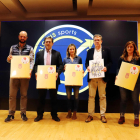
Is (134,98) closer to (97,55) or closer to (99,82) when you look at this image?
(99,82)

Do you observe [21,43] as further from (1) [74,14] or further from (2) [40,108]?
(1) [74,14]

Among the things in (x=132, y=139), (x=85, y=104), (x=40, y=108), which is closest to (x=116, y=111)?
(x=85, y=104)

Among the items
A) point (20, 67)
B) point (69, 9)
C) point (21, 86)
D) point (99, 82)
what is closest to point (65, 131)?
point (99, 82)

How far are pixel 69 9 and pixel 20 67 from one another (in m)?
2.70

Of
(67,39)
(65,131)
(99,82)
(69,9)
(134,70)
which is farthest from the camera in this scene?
(69,9)

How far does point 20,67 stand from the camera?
7.38 feet

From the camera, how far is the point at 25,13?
427 centimetres

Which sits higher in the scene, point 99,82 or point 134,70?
point 134,70

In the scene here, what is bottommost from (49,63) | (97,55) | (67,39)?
(49,63)

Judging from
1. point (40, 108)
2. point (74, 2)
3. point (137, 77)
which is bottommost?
point (40, 108)

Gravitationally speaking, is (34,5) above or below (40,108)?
above

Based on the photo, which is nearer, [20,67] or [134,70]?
[134,70]

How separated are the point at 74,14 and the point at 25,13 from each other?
1.58 m

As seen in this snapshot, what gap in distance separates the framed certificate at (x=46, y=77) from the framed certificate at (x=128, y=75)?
1111mm
